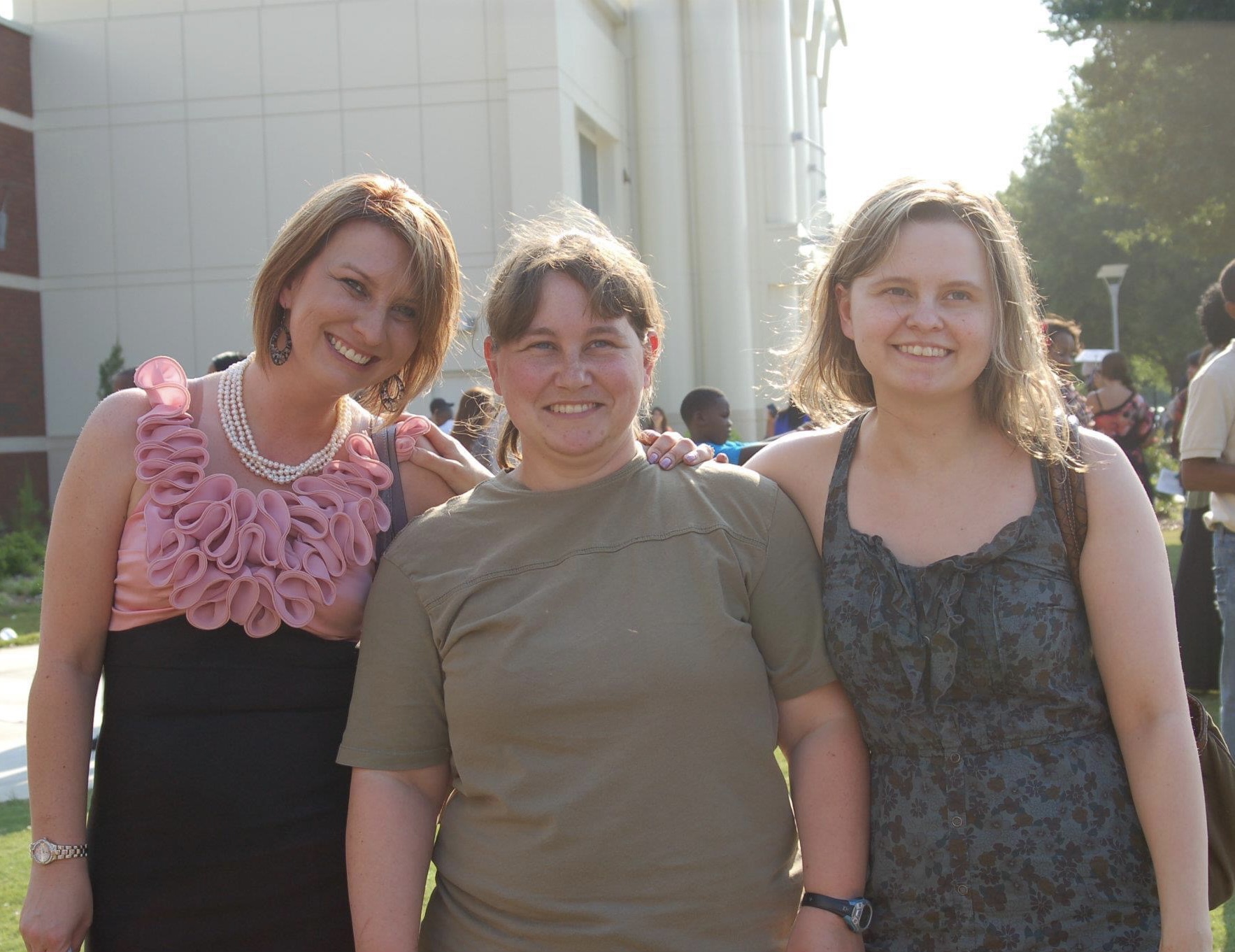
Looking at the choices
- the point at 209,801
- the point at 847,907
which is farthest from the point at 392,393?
the point at 847,907

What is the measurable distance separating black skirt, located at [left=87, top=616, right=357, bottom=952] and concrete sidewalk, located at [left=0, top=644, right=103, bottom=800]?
91.5 inches

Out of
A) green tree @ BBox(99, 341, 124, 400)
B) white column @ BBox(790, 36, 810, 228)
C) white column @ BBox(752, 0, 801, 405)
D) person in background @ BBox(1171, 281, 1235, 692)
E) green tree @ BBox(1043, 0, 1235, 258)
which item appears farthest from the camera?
white column @ BBox(790, 36, 810, 228)

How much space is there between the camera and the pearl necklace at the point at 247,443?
2.64m

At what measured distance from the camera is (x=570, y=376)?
2367 millimetres

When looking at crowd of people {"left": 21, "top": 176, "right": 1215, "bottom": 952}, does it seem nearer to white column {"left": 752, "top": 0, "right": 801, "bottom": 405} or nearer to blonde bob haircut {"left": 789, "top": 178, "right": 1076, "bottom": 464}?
blonde bob haircut {"left": 789, "top": 178, "right": 1076, "bottom": 464}

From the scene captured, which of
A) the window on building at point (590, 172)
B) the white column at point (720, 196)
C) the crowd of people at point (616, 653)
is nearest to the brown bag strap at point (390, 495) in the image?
the crowd of people at point (616, 653)

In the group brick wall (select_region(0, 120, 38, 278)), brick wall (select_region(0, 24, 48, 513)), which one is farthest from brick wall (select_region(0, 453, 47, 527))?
brick wall (select_region(0, 120, 38, 278))

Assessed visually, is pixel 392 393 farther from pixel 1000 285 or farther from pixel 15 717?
pixel 15 717

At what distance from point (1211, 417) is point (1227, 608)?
31.8 inches

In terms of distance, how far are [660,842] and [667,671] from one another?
0.31m

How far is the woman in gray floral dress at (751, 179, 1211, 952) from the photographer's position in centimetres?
222

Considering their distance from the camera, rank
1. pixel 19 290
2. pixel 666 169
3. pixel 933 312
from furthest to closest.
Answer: pixel 666 169, pixel 19 290, pixel 933 312

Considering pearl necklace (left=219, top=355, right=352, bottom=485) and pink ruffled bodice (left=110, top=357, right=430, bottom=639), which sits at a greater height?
pearl necklace (left=219, top=355, right=352, bottom=485)

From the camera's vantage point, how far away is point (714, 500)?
2432 mm
